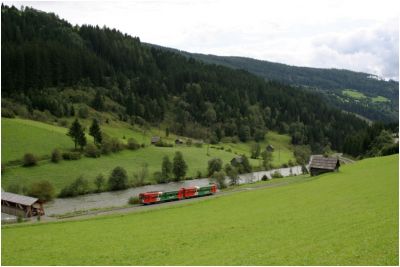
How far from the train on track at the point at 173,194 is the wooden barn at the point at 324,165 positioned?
72.0 feet

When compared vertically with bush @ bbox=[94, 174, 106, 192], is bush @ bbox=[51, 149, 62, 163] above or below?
above

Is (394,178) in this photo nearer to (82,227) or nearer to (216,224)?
(216,224)

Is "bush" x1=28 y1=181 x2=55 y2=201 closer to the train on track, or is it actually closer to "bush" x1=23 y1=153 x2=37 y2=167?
"bush" x1=23 y1=153 x2=37 y2=167

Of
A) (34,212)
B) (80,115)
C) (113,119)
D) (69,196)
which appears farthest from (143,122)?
(34,212)

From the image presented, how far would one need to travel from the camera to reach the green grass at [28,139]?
354 ft

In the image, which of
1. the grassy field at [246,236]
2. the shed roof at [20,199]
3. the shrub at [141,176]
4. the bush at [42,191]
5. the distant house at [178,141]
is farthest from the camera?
the distant house at [178,141]

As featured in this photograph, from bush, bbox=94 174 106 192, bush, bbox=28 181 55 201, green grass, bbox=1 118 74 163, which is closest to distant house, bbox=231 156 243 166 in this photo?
bush, bbox=94 174 106 192

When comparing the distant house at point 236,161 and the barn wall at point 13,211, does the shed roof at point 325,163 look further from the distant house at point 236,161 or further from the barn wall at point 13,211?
the barn wall at point 13,211

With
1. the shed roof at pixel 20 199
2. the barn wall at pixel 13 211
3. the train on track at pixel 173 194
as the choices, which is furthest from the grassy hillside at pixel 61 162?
the train on track at pixel 173 194

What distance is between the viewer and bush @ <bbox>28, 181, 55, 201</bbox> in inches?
3404

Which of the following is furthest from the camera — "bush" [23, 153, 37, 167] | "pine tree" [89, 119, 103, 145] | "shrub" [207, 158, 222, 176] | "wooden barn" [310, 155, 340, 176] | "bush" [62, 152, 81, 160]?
"pine tree" [89, 119, 103, 145]

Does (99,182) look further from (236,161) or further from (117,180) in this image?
(236,161)

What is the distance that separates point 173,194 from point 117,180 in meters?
24.9

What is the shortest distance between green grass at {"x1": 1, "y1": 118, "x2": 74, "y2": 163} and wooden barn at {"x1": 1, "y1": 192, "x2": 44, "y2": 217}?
1219 inches
